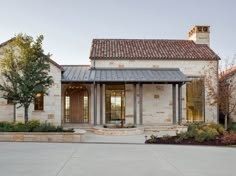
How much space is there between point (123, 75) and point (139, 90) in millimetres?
1572

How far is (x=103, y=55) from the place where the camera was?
2228 centimetres

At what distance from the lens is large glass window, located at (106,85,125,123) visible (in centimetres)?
2225

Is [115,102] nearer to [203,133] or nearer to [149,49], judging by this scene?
[149,49]

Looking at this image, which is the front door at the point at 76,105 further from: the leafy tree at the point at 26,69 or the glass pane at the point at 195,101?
the glass pane at the point at 195,101

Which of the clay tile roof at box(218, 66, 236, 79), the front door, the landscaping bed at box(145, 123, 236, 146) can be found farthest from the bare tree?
the front door

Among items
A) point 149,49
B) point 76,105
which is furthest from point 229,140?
point 76,105

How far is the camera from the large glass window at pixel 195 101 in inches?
895

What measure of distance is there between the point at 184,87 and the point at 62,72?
333 inches

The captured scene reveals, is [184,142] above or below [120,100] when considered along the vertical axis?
below

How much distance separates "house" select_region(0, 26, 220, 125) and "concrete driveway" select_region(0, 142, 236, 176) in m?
9.07

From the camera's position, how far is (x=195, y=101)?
75.0 feet
